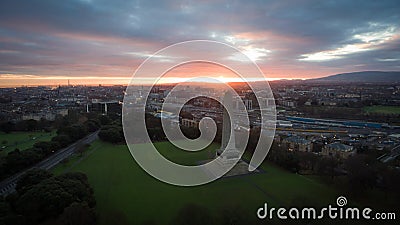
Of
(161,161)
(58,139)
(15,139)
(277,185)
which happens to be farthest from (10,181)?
(277,185)

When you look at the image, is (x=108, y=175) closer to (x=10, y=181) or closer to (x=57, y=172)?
(x=57, y=172)

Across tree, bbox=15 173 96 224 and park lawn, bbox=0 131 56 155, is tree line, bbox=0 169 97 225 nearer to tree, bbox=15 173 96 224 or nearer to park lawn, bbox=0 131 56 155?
tree, bbox=15 173 96 224

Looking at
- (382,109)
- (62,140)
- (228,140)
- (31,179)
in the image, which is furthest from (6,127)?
(382,109)

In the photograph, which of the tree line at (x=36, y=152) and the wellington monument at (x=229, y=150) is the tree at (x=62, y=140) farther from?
the wellington monument at (x=229, y=150)

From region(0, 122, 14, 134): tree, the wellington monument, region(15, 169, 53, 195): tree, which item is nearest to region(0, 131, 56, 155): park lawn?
region(0, 122, 14, 134): tree

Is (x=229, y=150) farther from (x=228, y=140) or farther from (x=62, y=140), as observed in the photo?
(x=62, y=140)

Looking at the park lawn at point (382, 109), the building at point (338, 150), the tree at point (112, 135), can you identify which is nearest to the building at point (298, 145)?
the building at point (338, 150)
